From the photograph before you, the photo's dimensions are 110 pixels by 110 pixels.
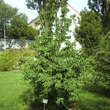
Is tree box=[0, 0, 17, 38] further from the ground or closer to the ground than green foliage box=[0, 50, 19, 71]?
further from the ground

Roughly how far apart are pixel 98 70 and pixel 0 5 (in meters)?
36.8

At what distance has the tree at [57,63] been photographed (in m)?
2.55

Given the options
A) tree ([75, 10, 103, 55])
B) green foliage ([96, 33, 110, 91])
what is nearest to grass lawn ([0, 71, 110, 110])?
green foliage ([96, 33, 110, 91])

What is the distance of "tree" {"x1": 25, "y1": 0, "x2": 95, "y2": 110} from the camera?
2.55 metres

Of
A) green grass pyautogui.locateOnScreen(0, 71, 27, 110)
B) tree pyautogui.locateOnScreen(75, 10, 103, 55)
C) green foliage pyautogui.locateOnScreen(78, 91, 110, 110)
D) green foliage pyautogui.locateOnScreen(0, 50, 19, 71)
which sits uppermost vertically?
tree pyautogui.locateOnScreen(75, 10, 103, 55)

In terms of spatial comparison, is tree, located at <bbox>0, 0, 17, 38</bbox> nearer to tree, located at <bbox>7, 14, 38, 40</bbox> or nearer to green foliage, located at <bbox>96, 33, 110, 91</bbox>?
tree, located at <bbox>7, 14, 38, 40</bbox>

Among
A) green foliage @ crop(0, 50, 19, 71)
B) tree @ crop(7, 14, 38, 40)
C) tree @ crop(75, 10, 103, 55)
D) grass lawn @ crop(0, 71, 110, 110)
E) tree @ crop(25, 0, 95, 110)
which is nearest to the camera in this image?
tree @ crop(25, 0, 95, 110)

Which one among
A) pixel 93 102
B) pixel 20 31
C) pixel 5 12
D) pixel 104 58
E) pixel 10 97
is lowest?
pixel 93 102

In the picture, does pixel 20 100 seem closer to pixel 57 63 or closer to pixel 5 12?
pixel 57 63

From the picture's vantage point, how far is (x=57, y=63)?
8.50ft

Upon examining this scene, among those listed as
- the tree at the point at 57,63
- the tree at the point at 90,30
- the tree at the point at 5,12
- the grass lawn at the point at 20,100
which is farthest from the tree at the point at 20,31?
the tree at the point at 57,63

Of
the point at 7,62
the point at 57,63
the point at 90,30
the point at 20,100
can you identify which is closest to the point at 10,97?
the point at 20,100

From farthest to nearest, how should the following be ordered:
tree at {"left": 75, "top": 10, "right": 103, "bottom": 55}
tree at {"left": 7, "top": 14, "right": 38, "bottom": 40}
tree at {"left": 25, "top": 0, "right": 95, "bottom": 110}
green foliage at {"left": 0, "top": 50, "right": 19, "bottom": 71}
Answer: tree at {"left": 7, "top": 14, "right": 38, "bottom": 40}, tree at {"left": 75, "top": 10, "right": 103, "bottom": 55}, green foliage at {"left": 0, "top": 50, "right": 19, "bottom": 71}, tree at {"left": 25, "top": 0, "right": 95, "bottom": 110}

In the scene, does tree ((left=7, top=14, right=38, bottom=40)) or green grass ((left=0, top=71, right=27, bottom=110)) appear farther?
tree ((left=7, top=14, right=38, bottom=40))
